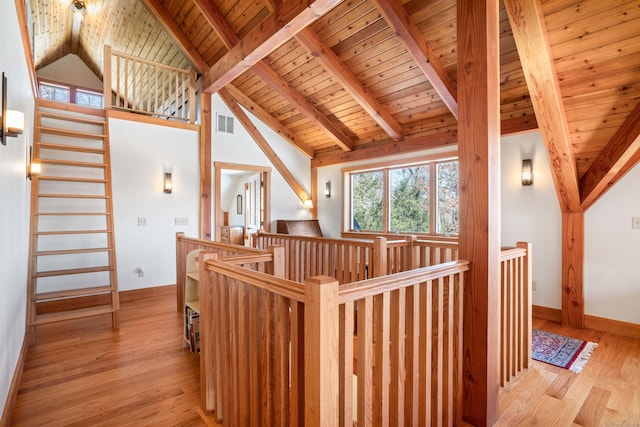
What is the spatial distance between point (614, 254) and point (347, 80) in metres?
3.54

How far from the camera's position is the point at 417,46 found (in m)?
3.39

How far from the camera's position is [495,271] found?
184 cm

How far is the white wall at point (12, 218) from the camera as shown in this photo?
1.82m

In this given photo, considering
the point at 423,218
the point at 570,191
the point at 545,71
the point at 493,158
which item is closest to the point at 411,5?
the point at 545,71

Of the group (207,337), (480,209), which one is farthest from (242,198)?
(480,209)

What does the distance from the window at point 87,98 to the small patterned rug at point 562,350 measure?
953cm

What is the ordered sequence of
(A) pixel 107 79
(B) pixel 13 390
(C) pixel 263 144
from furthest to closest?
(C) pixel 263 144, (A) pixel 107 79, (B) pixel 13 390

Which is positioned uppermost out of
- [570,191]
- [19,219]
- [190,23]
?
[190,23]

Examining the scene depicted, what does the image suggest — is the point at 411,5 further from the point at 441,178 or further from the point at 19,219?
the point at 19,219

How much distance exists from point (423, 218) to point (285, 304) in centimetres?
397

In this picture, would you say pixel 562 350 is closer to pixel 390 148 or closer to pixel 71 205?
pixel 390 148

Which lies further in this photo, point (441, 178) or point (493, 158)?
point (441, 178)

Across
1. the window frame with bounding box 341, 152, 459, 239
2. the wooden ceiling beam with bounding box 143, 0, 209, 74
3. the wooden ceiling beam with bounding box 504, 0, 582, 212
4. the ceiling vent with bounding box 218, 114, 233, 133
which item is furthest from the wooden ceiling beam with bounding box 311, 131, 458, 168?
the wooden ceiling beam with bounding box 143, 0, 209, 74

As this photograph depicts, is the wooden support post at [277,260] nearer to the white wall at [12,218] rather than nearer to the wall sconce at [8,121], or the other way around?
the white wall at [12,218]
